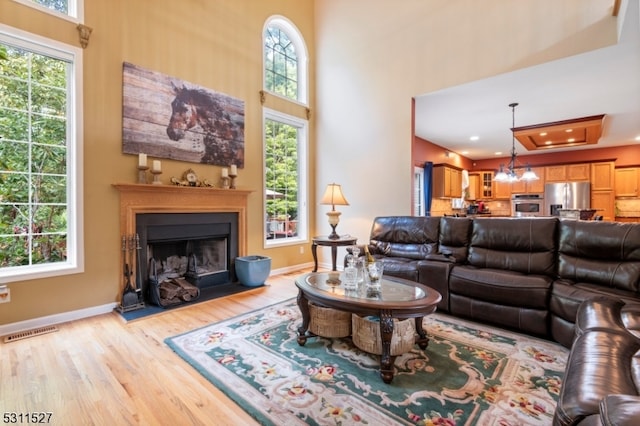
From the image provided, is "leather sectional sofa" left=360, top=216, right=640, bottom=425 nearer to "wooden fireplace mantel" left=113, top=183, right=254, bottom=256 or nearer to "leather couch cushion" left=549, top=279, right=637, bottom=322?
"leather couch cushion" left=549, top=279, right=637, bottom=322

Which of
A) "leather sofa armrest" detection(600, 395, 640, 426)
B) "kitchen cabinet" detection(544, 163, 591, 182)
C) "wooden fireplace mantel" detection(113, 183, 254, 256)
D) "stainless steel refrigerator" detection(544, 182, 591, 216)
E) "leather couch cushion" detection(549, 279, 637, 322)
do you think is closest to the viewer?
"leather sofa armrest" detection(600, 395, 640, 426)

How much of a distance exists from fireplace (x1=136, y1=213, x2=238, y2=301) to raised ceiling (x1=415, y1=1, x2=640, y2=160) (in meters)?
3.50

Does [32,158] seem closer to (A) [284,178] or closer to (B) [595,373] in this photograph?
(A) [284,178]

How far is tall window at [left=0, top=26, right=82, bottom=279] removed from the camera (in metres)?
2.74

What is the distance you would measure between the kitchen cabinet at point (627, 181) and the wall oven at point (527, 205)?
1481 millimetres

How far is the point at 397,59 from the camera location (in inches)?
179

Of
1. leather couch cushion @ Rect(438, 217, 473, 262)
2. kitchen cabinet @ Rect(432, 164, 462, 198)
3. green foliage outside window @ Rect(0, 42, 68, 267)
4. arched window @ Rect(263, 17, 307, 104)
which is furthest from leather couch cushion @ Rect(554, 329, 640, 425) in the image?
kitchen cabinet @ Rect(432, 164, 462, 198)

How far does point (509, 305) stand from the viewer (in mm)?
2723

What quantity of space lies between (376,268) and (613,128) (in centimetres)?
679

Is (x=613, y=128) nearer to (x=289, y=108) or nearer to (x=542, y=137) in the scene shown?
(x=542, y=137)

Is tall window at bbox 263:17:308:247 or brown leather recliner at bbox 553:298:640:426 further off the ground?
tall window at bbox 263:17:308:247

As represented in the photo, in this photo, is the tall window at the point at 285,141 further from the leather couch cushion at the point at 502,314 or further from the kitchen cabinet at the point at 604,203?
the kitchen cabinet at the point at 604,203

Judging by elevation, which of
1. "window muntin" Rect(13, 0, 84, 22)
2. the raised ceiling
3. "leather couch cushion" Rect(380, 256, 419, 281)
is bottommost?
"leather couch cushion" Rect(380, 256, 419, 281)

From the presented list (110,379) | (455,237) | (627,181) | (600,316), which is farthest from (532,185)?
(110,379)
